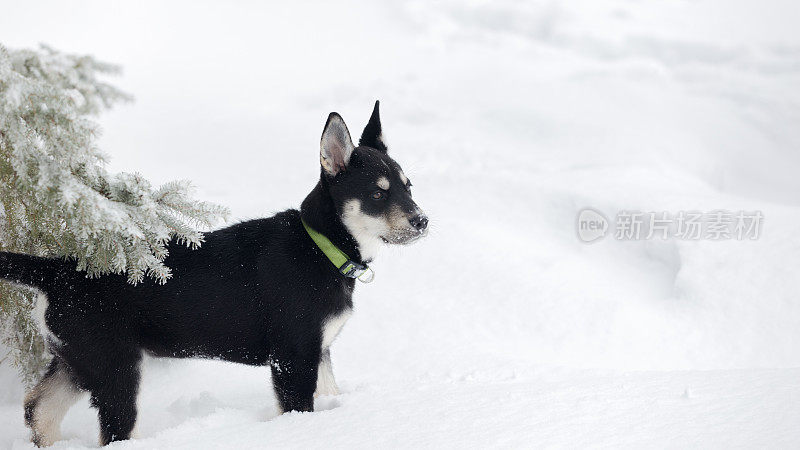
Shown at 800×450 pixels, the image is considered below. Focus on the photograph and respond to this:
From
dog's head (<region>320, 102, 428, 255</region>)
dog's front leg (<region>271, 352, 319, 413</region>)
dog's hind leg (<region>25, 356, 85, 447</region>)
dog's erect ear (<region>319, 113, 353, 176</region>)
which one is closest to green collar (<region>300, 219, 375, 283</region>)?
dog's head (<region>320, 102, 428, 255</region>)

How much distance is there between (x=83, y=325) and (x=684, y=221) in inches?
251

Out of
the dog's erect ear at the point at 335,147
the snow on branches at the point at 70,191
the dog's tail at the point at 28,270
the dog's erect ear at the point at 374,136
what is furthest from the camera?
the dog's erect ear at the point at 374,136

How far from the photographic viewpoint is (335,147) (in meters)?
3.07

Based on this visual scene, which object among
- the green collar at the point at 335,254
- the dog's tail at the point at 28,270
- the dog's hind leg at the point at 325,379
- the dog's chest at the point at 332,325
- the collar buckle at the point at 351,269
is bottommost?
the dog's hind leg at the point at 325,379

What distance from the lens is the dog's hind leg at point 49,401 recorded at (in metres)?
3.06

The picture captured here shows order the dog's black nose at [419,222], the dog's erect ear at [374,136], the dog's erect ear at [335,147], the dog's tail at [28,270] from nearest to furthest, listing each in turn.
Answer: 1. the dog's tail at [28,270]
2. the dog's erect ear at [335,147]
3. the dog's black nose at [419,222]
4. the dog's erect ear at [374,136]

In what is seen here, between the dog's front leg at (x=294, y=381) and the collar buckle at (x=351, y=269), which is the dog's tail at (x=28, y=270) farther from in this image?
the collar buckle at (x=351, y=269)

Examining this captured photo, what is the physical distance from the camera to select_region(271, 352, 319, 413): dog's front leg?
306cm

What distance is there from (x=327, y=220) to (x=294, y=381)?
33.1 inches

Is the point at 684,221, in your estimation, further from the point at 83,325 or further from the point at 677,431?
the point at 83,325

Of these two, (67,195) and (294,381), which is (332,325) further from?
(67,195)

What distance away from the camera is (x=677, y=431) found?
2.43 metres

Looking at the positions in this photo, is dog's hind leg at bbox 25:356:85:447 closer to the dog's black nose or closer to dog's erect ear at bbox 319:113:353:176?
dog's erect ear at bbox 319:113:353:176

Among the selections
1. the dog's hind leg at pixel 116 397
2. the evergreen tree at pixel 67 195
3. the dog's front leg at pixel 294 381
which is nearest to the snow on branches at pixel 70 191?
the evergreen tree at pixel 67 195
